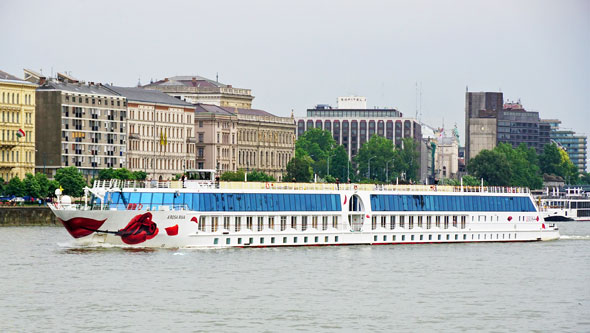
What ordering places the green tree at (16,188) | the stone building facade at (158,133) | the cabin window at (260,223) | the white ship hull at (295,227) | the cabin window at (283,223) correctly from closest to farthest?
the white ship hull at (295,227) → the cabin window at (260,223) → the cabin window at (283,223) → the green tree at (16,188) → the stone building facade at (158,133)

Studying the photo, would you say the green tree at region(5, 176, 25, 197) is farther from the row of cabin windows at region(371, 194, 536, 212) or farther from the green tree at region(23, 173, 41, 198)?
the row of cabin windows at region(371, 194, 536, 212)

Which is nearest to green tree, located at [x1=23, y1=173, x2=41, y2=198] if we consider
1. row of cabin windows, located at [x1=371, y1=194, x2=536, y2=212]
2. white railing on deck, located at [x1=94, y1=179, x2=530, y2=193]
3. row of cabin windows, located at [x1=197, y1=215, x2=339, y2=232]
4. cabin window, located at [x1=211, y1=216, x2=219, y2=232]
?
white railing on deck, located at [x1=94, y1=179, x2=530, y2=193]

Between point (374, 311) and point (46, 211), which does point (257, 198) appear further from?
point (46, 211)

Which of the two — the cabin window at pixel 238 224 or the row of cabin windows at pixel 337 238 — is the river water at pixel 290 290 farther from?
the cabin window at pixel 238 224

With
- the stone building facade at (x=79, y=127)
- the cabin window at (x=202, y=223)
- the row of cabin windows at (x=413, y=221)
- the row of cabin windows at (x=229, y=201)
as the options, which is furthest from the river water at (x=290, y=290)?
the stone building facade at (x=79, y=127)

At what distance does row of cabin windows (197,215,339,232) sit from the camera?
291ft

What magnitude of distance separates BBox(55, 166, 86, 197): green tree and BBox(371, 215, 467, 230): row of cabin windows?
51.5 m

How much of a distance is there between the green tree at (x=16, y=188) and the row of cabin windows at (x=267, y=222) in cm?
5222

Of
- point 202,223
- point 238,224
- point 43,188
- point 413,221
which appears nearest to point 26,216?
point 43,188

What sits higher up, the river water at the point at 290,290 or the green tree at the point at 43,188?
the green tree at the point at 43,188

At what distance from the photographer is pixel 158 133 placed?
182m

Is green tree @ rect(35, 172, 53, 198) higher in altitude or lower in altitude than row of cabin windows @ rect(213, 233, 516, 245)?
higher

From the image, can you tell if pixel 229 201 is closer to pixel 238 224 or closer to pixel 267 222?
pixel 238 224

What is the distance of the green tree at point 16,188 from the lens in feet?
463
